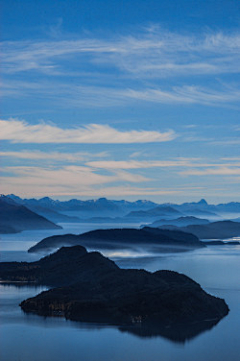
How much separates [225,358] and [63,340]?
442 inches

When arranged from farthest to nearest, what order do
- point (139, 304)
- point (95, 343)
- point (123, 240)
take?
point (123, 240)
point (139, 304)
point (95, 343)

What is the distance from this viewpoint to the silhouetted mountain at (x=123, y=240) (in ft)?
501

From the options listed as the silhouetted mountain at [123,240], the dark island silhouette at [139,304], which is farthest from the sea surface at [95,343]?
the silhouetted mountain at [123,240]

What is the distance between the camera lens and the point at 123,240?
165 m

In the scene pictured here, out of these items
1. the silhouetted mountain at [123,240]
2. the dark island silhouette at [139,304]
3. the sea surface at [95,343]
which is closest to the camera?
the sea surface at [95,343]

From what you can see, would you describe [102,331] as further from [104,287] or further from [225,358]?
[104,287]

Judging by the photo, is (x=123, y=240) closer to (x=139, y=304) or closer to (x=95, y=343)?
(x=139, y=304)

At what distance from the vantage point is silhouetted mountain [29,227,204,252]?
152750 mm

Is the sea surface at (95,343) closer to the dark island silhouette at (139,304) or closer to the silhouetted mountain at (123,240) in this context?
the dark island silhouette at (139,304)

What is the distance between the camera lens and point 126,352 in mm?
39312

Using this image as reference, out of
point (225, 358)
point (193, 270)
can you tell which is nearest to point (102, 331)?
point (225, 358)

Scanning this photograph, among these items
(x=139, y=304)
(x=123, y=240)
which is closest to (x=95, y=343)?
(x=139, y=304)

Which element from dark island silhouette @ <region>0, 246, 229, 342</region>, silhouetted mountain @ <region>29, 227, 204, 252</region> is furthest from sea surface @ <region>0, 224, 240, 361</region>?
silhouetted mountain @ <region>29, 227, 204, 252</region>

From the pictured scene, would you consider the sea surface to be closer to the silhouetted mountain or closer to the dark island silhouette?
the dark island silhouette
